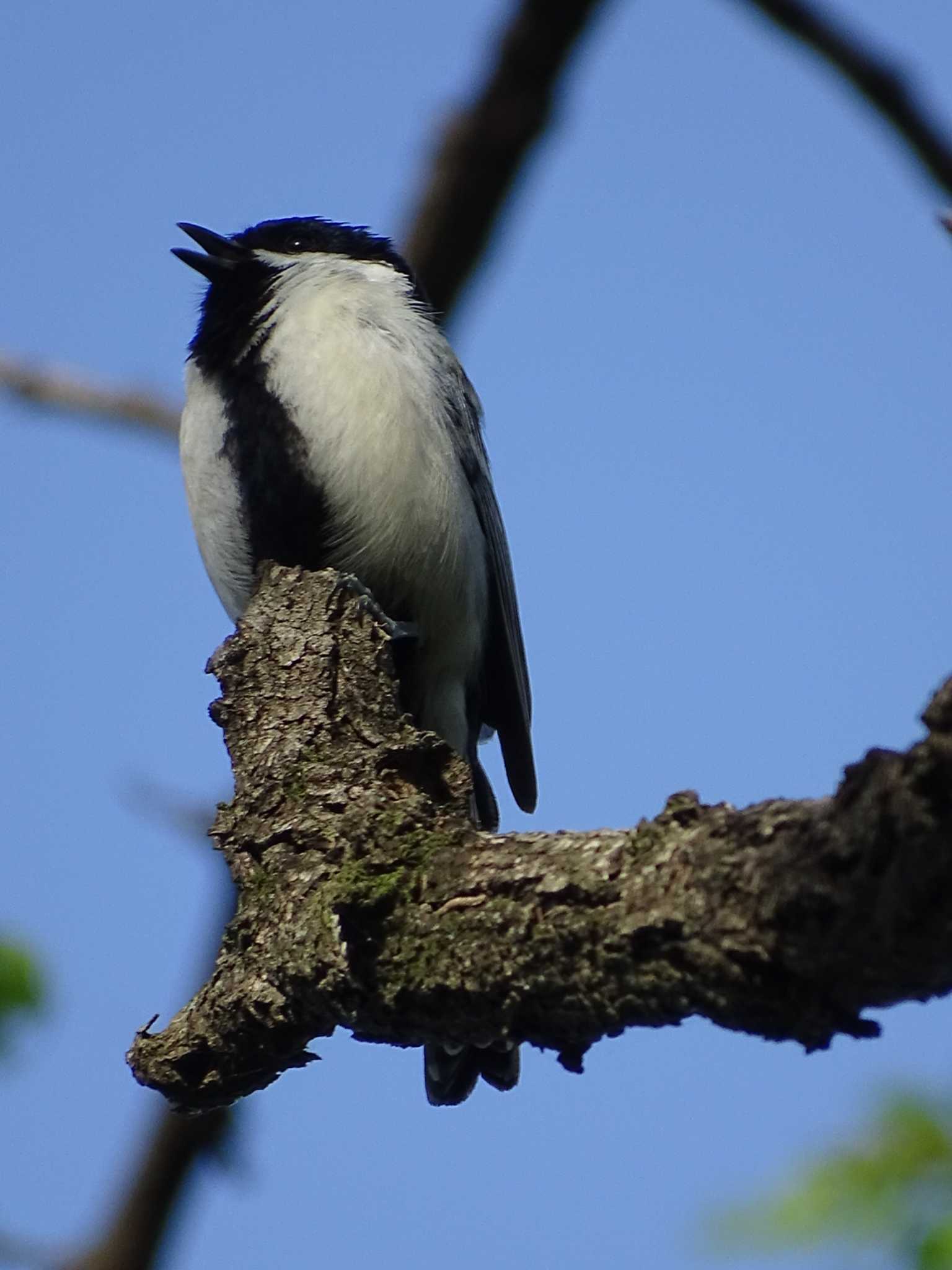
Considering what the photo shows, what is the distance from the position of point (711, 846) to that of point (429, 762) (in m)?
1.30

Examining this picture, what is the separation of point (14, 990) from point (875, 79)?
12.0 ft

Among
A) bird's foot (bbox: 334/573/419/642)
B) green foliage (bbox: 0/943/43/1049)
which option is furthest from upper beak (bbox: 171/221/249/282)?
green foliage (bbox: 0/943/43/1049)

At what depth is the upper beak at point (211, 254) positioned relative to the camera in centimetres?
580

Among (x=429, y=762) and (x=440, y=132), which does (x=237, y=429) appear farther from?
(x=440, y=132)

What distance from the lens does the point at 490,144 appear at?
2.95 metres

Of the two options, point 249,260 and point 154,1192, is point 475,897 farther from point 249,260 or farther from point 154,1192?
point 249,260

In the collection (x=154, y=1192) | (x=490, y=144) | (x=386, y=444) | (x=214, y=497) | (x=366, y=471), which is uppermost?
(x=386, y=444)

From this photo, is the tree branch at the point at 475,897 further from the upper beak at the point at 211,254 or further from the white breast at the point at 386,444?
the upper beak at the point at 211,254

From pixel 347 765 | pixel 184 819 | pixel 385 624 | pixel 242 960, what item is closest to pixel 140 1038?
pixel 242 960

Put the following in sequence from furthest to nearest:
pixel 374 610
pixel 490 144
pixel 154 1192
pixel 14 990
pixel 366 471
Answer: pixel 366 471, pixel 374 610, pixel 14 990, pixel 154 1192, pixel 490 144

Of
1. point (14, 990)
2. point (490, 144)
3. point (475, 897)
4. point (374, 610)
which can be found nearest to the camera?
point (490, 144)

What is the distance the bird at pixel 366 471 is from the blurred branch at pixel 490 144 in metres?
1.37

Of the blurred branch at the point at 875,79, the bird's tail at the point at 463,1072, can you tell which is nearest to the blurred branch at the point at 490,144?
the blurred branch at the point at 875,79

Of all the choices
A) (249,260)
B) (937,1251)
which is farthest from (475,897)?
(249,260)
